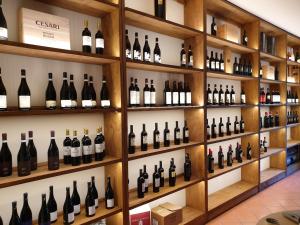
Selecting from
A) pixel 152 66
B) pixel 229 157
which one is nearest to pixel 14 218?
pixel 152 66

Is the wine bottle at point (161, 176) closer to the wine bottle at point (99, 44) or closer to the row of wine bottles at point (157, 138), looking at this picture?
the row of wine bottles at point (157, 138)

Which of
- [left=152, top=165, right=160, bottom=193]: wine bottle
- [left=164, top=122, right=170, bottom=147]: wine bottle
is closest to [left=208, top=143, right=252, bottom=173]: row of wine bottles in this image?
[left=164, top=122, right=170, bottom=147]: wine bottle

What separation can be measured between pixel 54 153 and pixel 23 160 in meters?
0.27

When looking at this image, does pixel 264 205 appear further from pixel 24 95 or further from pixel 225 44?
pixel 24 95

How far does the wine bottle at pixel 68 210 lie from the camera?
1.77 metres

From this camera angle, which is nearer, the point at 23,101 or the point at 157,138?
the point at 23,101

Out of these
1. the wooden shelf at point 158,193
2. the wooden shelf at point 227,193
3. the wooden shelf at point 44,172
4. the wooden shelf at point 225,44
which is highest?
the wooden shelf at point 225,44

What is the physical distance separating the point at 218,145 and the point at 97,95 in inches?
80.1

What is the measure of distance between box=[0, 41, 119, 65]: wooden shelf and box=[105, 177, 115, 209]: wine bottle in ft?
3.40

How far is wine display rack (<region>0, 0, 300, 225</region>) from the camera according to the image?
6.05 ft

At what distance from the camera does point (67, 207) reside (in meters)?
1.83

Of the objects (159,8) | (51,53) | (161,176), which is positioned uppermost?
(159,8)

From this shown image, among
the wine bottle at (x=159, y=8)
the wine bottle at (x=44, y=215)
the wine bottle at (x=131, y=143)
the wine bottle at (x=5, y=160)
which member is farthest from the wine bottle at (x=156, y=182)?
the wine bottle at (x=159, y=8)

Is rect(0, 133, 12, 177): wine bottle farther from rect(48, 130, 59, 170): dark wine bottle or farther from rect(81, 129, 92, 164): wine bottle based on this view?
rect(81, 129, 92, 164): wine bottle
